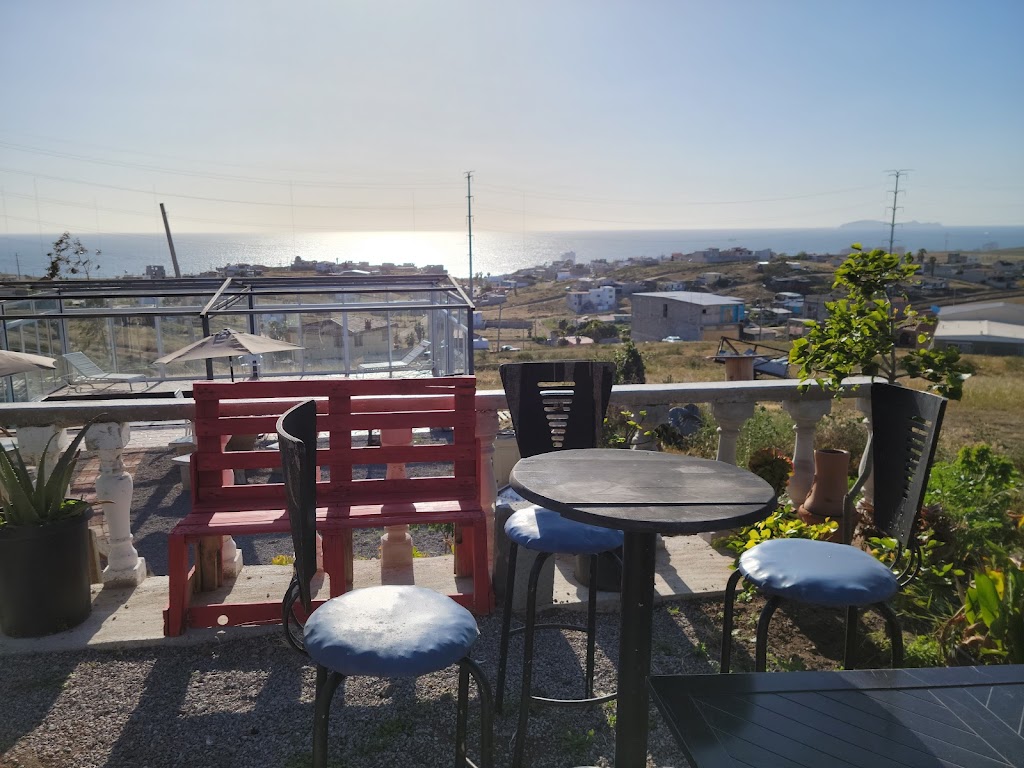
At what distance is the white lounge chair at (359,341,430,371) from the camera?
14.2 metres

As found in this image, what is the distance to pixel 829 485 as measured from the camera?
138 inches

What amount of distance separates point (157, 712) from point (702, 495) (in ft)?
6.61

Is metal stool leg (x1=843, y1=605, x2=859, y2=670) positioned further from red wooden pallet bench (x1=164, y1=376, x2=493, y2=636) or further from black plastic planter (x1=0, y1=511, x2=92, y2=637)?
black plastic planter (x1=0, y1=511, x2=92, y2=637)

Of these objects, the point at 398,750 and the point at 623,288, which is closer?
the point at 398,750

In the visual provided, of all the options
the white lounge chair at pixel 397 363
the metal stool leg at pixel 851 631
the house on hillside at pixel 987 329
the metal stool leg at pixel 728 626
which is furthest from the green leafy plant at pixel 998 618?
the house on hillside at pixel 987 329

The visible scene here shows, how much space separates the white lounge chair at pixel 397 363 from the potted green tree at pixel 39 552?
11011 mm

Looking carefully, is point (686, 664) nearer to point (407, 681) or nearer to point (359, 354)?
point (407, 681)

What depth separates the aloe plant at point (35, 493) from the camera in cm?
281

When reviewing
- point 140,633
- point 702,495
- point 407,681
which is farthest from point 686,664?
point 140,633

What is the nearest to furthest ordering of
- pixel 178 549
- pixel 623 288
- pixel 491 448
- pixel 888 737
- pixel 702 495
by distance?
pixel 888 737, pixel 702 495, pixel 178 549, pixel 491 448, pixel 623 288

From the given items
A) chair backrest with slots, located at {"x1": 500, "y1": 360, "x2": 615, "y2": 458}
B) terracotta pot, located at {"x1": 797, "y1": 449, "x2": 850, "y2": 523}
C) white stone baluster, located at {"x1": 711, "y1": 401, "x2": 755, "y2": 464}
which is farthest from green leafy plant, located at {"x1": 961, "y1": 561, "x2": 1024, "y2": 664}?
chair backrest with slots, located at {"x1": 500, "y1": 360, "x2": 615, "y2": 458}

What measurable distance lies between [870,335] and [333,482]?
2350 millimetres

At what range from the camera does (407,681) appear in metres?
2.68

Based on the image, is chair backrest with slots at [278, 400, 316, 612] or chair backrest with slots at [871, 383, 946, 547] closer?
chair backrest with slots at [278, 400, 316, 612]
